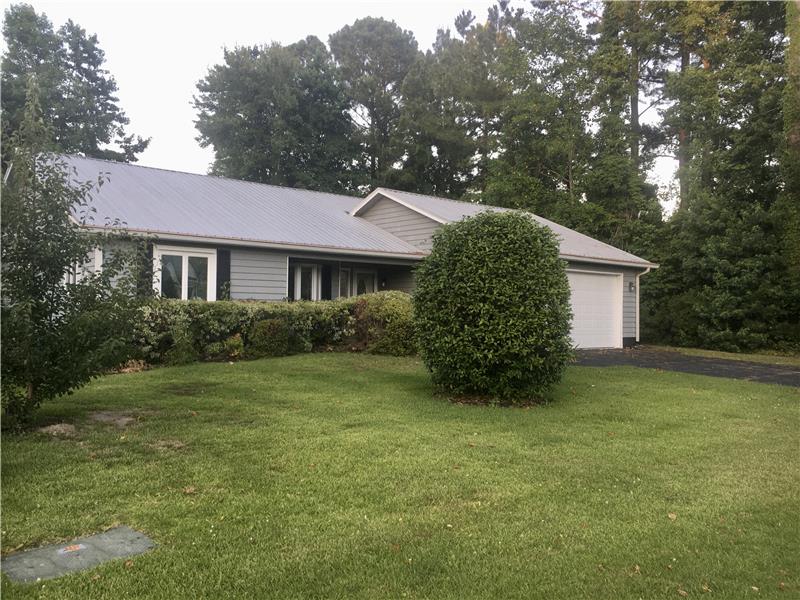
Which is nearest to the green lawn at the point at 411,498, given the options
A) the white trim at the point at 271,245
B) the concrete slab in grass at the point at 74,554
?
the concrete slab in grass at the point at 74,554

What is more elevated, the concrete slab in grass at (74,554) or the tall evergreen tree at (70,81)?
the tall evergreen tree at (70,81)

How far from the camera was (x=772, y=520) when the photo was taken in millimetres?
4125

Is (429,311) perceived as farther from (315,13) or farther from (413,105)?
(413,105)

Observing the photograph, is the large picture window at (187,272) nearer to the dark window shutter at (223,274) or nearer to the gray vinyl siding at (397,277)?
the dark window shutter at (223,274)

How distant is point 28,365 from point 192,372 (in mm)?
4459

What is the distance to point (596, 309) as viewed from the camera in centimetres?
1798

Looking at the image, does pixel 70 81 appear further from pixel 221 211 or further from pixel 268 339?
pixel 268 339

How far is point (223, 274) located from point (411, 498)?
10.0 m

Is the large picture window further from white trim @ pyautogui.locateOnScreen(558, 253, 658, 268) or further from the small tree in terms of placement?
white trim @ pyautogui.locateOnScreen(558, 253, 658, 268)

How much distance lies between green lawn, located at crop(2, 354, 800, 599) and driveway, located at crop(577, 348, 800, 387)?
475cm

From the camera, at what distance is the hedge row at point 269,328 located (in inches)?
Answer: 427

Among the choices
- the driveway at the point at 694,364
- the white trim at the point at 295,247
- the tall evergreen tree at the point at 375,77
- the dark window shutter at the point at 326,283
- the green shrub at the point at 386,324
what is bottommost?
the driveway at the point at 694,364

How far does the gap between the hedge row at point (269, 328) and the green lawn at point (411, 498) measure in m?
3.20

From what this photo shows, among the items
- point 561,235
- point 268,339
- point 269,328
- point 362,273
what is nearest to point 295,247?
point 269,328
